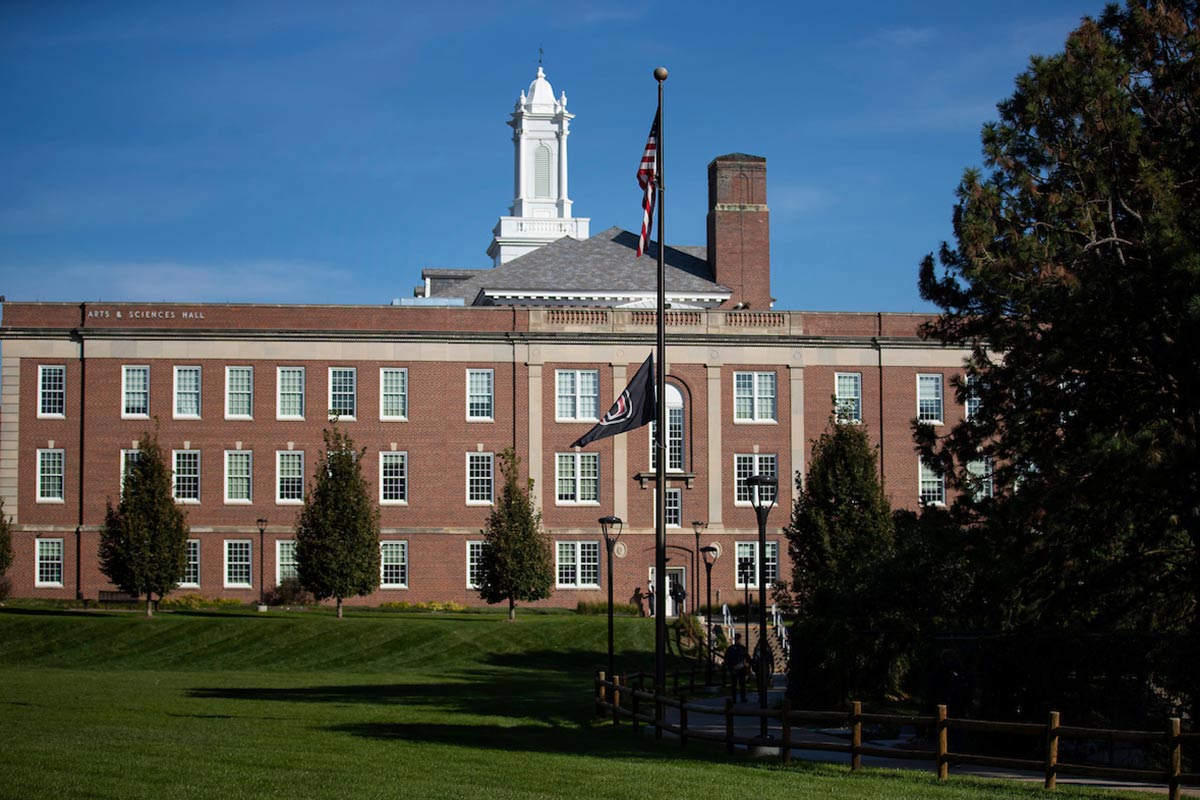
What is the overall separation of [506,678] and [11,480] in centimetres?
2790

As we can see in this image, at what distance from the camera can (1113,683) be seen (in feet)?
77.6

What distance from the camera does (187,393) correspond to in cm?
6175

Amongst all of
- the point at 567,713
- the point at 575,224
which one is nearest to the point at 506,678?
the point at 567,713

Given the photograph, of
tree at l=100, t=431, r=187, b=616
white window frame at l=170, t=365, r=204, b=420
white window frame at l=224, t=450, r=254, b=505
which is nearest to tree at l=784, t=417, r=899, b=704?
tree at l=100, t=431, r=187, b=616

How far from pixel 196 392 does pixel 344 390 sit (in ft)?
18.9

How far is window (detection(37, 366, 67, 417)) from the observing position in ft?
201

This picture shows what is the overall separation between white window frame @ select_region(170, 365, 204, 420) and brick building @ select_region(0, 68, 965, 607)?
7cm

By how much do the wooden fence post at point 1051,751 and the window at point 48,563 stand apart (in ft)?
161

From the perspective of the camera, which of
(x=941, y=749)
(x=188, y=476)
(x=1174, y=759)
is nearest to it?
(x=1174, y=759)

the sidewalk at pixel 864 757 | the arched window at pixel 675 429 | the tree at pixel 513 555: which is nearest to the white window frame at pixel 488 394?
the tree at pixel 513 555

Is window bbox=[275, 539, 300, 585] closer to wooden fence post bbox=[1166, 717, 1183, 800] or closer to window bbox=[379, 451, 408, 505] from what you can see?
window bbox=[379, 451, 408, 505]

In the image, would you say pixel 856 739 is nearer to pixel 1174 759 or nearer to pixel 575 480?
pixel 1174 759

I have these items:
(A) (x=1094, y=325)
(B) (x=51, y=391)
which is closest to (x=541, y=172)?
(B) (x=51, y=391)

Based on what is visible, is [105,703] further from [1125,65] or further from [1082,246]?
[1125,65]
